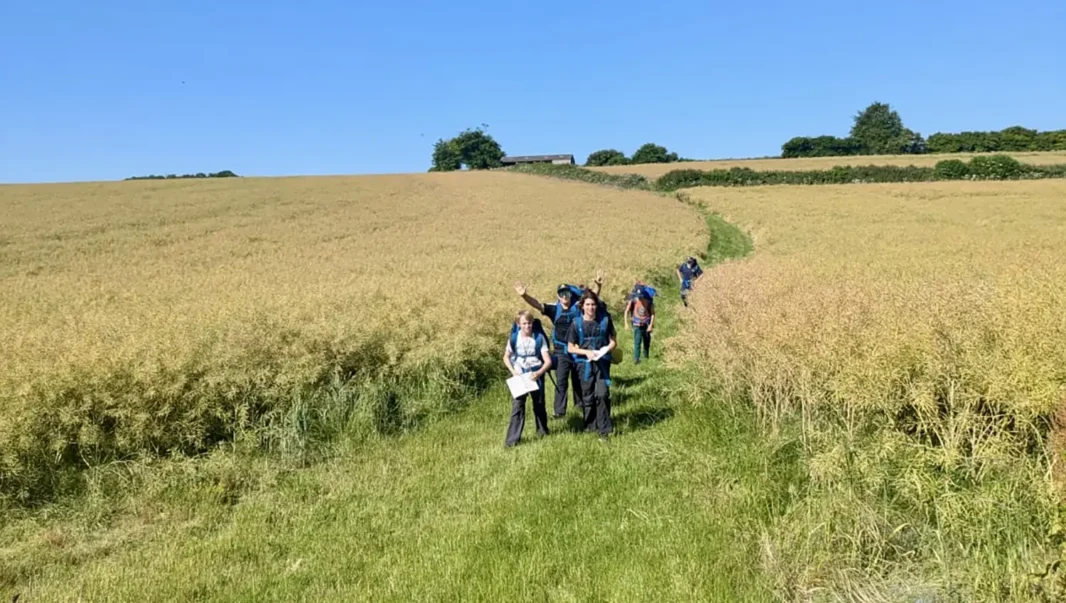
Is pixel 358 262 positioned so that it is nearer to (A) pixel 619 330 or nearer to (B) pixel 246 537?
(A) pixel 619 330

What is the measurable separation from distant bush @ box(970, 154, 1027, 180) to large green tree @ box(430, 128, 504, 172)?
83742 millimetres

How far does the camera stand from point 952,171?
59.5 metres

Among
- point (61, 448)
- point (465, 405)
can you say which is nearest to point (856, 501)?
point (465, 405)

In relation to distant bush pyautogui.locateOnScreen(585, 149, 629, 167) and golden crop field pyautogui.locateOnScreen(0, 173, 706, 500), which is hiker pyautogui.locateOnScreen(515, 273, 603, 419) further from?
distant bush pyautogui.locateOnScreen(585, 149, 629, 167)

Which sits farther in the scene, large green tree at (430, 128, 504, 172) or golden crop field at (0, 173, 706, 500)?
large green tree at (430, 128, 504, 172)

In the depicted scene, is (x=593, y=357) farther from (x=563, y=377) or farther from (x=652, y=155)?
(x=652, y=155)

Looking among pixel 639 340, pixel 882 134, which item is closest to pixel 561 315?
pixel 639 340

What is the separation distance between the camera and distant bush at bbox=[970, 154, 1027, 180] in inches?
2272

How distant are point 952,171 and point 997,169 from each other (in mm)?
3309

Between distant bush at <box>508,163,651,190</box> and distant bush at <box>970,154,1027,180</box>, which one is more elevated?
distant bush at <box>508,163,651,190</box>

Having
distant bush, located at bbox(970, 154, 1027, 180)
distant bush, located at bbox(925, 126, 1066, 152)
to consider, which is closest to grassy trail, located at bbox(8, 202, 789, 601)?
distant bush, located at bbox(970, 154, 1027, 180)

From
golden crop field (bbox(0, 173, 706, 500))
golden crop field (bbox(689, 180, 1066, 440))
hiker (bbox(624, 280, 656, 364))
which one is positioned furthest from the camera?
hiker (bbox(624, 280, 656, 364))

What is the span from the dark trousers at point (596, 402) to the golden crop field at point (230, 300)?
2.41 metres

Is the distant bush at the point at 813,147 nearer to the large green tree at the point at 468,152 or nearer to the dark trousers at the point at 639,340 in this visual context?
the large green tree at the point at 468,152
